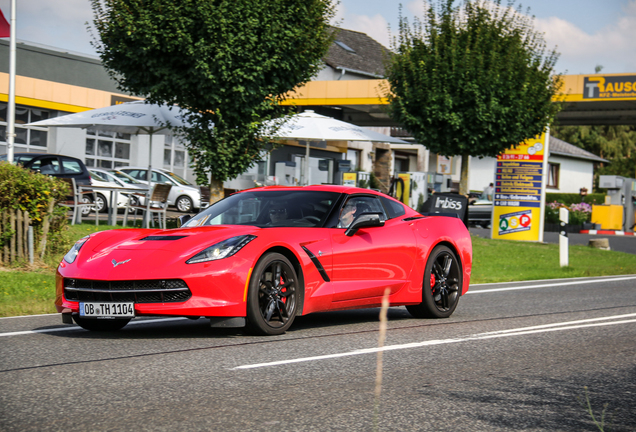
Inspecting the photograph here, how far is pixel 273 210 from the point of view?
7598 mm

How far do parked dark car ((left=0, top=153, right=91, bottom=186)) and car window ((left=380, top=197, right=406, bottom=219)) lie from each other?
1334cm

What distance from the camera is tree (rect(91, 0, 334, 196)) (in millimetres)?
14359

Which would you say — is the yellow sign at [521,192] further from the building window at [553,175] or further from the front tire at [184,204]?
the building window at [553,175]

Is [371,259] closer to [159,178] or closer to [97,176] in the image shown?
[97,176]

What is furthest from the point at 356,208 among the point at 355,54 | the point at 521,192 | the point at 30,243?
the point at 355,54

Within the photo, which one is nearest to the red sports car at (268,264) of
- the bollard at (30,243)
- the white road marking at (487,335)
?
the white road marking at (487,335)

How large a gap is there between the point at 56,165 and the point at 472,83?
1094 centimetres

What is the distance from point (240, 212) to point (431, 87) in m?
14.8

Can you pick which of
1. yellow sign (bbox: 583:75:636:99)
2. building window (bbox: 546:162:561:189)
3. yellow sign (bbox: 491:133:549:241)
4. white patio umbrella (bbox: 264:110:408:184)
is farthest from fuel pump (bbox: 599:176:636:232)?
building window (bbox: 546:162:561:189)

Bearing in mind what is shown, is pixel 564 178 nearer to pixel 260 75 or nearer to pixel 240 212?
pixel 260 75

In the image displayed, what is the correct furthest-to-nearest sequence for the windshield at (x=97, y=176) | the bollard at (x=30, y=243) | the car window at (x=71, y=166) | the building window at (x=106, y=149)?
the building window at (x=106, y=149) → the windshield at (x=97, y=176) → the car window at (x=71, y=166) → the bollard at (x=30, y=243)

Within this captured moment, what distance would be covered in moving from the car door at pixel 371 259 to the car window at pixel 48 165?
14.3 m

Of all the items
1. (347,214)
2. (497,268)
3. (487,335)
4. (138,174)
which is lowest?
(497,268)

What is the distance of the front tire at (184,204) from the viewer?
2798cm
